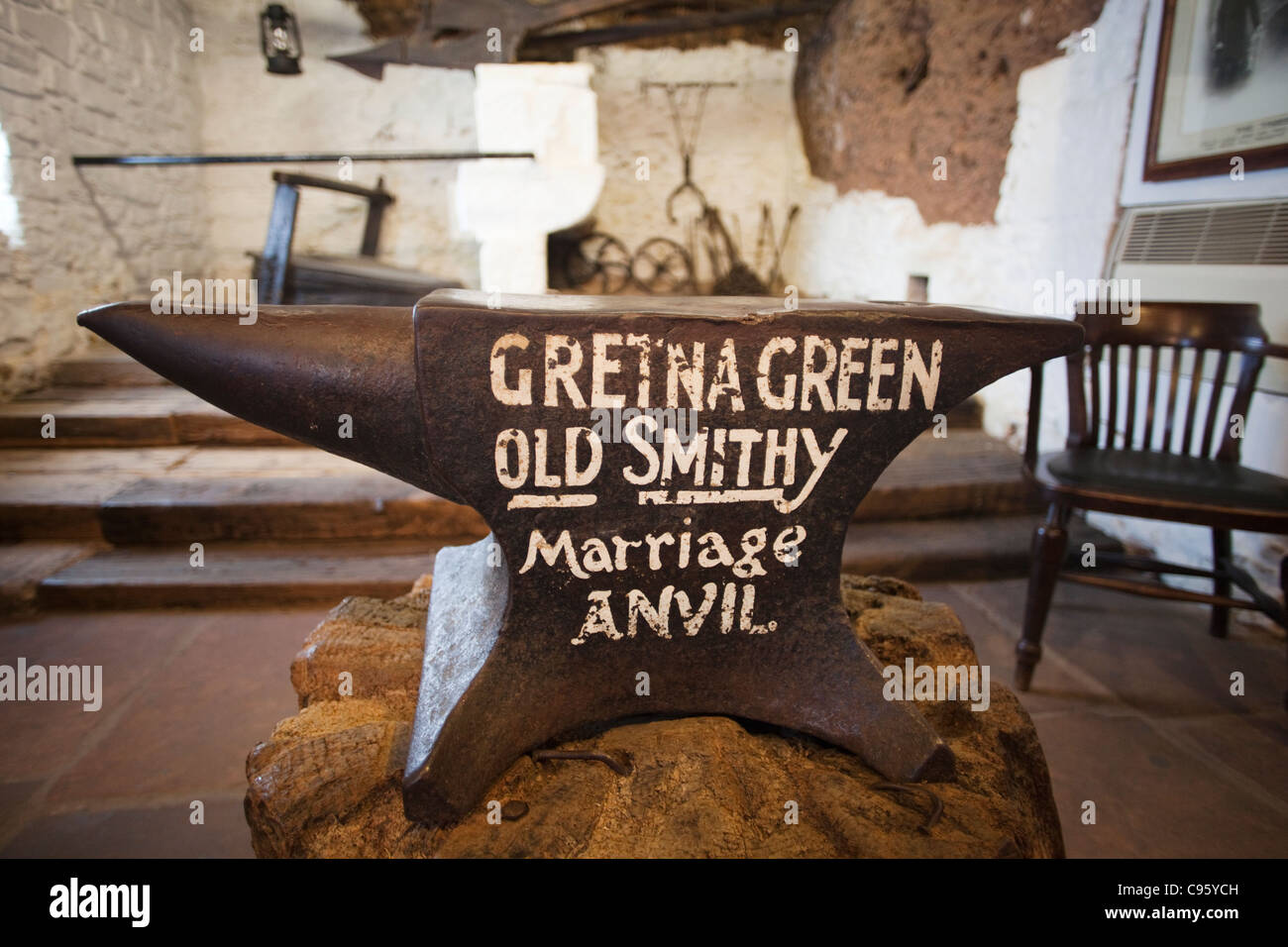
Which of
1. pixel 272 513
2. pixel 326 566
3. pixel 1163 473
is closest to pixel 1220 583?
pixel 1163 473

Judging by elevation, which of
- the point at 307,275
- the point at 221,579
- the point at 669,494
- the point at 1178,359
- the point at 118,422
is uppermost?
the point at 307,275

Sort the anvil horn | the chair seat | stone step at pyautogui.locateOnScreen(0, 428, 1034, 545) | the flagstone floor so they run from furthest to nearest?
stone step at pyautogui.locateOnScreen(0, 428, 1034, 545)
the chair seat
the flagstone floor
the anvil horn

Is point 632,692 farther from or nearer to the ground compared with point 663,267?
nearer to the ground

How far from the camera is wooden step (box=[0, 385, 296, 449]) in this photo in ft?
10.5

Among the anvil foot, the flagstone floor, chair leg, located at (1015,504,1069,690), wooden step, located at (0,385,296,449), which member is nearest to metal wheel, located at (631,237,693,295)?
wooden step, located at (0,385,296,449)

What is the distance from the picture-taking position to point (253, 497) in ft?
9.19

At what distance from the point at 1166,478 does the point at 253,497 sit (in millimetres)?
2956

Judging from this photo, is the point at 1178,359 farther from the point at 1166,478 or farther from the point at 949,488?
the point at 949,488

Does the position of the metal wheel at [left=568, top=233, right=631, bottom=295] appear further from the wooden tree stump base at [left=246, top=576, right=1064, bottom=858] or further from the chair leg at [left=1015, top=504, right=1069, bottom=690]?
the wooden tree stump base at [left=246, top=576, right=1064, bottom=858]

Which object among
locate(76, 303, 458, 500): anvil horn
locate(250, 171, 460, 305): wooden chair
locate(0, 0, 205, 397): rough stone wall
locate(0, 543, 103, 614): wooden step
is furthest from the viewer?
locate(250, 171, 460, 305): wooden chair

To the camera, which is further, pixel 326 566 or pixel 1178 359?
pixel 326 566

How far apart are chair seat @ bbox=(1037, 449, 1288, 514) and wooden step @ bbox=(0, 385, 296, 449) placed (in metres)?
3.13

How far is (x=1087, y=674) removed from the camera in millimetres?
2252

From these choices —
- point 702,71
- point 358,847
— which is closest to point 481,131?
point 702,71
